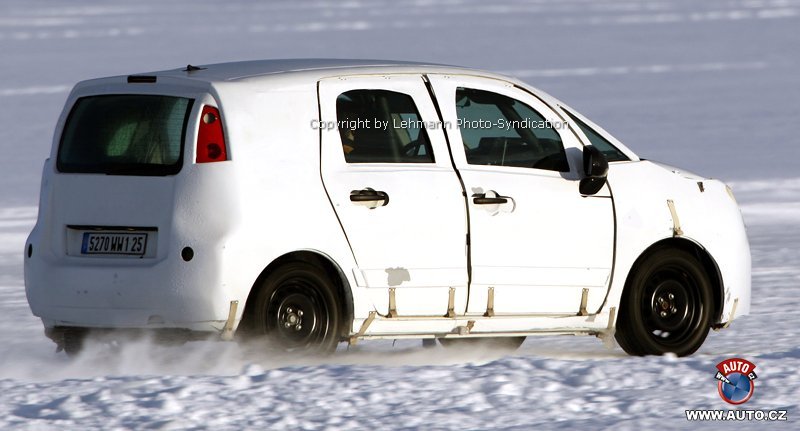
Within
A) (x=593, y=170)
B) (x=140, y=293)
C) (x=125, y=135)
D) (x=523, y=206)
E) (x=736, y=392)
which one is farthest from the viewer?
(x=593, y=170)

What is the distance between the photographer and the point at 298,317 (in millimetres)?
7590

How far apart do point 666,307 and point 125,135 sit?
10.2 ft

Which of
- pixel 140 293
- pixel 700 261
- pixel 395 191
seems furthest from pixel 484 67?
pixel 140 293

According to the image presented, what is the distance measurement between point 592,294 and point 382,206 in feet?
4.42

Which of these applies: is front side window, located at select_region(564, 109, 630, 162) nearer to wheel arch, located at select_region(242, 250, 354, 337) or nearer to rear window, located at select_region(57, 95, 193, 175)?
wheel arch, located at select_region(242, 250, 354, 337)

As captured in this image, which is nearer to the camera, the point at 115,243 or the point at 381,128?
the point at 115,243

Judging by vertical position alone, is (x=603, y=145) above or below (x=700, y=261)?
above

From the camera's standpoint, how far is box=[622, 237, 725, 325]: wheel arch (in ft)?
27.7

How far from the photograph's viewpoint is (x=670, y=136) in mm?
21984

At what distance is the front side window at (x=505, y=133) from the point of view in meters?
8.05

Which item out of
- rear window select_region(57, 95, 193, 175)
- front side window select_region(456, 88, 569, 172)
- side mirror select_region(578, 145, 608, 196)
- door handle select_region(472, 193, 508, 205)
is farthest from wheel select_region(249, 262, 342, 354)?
side mirror select_region(578, 145, 608, 196)

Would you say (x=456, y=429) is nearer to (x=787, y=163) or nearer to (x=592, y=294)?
(x=592, y=294)

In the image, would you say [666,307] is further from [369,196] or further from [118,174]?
[118,174]

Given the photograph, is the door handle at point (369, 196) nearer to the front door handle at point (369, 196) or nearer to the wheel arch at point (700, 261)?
the front door handle at point (369, 196)
